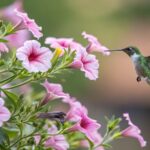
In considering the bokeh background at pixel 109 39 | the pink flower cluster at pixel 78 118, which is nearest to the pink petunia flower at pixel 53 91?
the pink flower cluster at pixel 78 118

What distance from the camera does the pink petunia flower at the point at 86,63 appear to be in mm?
2506

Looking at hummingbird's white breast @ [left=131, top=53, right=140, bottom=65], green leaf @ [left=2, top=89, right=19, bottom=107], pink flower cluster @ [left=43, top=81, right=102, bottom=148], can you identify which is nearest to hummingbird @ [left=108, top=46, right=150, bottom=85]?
hummingbird's white breast @ [left=131, top=53, right=140, bottom=65]

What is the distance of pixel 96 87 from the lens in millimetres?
13836

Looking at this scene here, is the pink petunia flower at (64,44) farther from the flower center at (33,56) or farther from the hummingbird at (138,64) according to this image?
the hummingbird at (138,64)

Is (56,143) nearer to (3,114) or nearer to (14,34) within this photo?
(3,114)

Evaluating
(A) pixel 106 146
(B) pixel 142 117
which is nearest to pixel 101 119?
(B) pixel 142 117

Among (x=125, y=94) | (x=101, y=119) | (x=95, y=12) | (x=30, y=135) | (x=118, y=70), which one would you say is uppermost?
(x=95, y=12)

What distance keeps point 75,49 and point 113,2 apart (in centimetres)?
1378

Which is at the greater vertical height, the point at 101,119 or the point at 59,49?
the point at 101,119

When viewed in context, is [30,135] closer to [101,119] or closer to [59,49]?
[59,49]

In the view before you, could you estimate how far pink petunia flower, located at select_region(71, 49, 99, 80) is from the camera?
8.22 feet

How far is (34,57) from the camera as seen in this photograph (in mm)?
2500

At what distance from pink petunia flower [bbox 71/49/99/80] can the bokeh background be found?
7.66m

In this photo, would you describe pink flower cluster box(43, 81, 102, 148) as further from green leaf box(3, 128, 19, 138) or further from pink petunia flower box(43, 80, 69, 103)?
green leaf box(3, 128, 19, 138)
